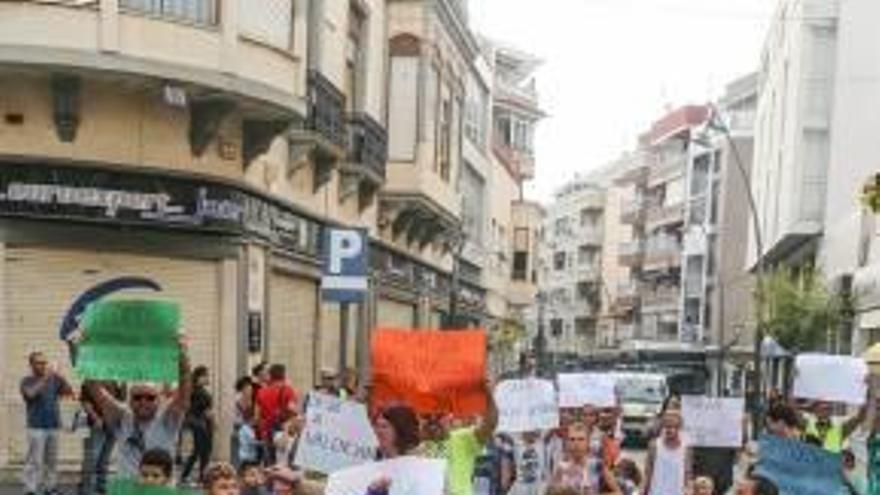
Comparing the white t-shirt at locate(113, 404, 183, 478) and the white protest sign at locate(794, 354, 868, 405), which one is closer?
the white t-shirt at locate(113, 404, 183, 478)

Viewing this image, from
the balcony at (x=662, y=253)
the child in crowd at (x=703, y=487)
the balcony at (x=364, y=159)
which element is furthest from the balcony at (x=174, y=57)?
the balcony at (x=662, y=253)

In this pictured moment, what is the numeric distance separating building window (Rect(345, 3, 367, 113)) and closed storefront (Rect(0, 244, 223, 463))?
28.8ft

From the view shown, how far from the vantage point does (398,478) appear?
313 inches

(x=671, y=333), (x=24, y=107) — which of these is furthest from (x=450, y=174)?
(x=671, y=333)

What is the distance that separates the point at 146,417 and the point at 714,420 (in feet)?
16.9

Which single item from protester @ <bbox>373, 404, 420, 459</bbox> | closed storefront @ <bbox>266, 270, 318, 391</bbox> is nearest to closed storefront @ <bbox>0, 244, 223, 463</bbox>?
closed storefront @ <bbox>266, 270, 318, 391</bbox>

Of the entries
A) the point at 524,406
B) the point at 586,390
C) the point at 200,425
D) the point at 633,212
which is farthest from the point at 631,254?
the point at 524,406

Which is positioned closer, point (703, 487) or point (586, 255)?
point (703, 487)

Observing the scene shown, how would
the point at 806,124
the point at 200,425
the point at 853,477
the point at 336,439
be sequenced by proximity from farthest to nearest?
the point at 806,124 < the point at 200,425 < the point at 853,477 < the point at 336,439

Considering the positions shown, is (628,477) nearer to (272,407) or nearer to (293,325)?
(272,407)

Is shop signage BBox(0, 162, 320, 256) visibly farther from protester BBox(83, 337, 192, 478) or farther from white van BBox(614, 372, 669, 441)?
white van BBox(614, 372, 669, 441)

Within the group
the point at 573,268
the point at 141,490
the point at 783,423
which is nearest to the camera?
the point at 141,490

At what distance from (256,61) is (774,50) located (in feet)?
143

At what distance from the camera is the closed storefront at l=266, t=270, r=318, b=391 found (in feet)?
83.8
